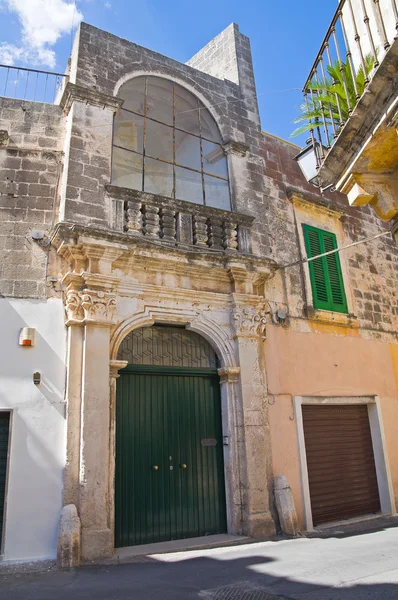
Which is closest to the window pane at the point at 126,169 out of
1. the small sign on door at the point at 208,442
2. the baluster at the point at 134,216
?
the baluster at the point at 134,216

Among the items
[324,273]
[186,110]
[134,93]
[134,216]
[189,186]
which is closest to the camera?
[134,216]

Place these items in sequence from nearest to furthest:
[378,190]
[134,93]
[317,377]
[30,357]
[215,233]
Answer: [378,190], [30,357], [215,233], [317,377], [134,93]

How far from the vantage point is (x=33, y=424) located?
223 inches

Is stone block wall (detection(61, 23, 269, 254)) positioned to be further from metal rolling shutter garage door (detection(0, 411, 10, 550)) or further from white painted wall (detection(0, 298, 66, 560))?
metal rolling shutter garage door (detection(0, 411, 10, 550))

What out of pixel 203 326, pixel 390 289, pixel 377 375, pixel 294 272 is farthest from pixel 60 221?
pixel 390 289

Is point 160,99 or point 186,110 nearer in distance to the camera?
point 160,99

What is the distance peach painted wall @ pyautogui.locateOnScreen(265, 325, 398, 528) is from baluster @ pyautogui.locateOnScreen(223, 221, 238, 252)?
4.93 feet

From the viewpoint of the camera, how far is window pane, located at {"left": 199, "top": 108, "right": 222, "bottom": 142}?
28.9ft

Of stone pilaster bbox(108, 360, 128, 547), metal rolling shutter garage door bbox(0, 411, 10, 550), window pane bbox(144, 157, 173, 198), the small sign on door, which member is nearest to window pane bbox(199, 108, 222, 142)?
window pane bbox(144, 157, 173, 198)

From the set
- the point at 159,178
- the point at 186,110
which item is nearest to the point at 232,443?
the point at 159,178

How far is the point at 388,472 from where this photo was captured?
8453 millimetres

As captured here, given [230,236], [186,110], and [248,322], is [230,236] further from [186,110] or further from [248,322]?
[186,110]

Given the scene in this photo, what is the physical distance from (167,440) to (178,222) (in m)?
3.28

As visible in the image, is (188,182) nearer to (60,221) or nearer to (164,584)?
(60,221)
